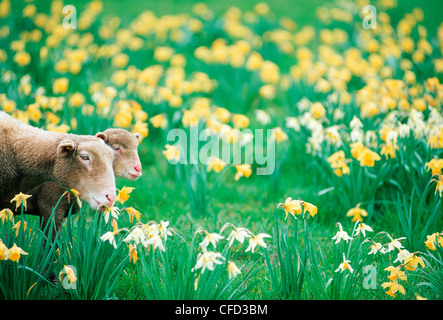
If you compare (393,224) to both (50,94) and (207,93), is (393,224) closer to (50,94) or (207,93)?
(207,93)

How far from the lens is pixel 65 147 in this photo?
8.04 ft

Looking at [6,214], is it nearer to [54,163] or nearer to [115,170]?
[54,163]

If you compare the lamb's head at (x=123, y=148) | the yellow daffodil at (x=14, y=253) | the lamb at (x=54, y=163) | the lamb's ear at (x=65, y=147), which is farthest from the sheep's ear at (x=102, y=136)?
the yellow daffodil at (x=14, y=253)

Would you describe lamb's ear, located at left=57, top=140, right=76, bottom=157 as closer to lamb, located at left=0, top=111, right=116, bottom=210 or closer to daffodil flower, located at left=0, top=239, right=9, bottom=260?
lamb, located at left=0, top=111, right=116, bottom=210

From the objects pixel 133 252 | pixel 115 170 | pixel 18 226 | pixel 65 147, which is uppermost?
pixel 65 147

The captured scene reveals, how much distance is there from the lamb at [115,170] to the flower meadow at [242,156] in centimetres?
13

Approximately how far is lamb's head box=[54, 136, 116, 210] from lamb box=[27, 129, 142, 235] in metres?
0.26

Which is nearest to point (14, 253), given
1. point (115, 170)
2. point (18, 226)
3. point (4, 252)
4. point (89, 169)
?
point (4, 252)

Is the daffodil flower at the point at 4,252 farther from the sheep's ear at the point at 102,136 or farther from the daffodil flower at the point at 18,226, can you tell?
the sheep's ear at the point at 102,136

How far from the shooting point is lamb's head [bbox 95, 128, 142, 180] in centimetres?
276

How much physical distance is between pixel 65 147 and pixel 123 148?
1.35 feet

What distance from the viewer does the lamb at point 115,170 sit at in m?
2.76

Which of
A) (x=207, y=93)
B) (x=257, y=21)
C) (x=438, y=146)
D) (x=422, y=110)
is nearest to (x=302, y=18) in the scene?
(x=257, y=21)

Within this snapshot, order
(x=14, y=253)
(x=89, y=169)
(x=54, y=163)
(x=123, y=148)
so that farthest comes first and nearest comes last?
(x=123, y=148) → (x=54, y=163) → (x=89, y=169) → (x=14, y=253)
